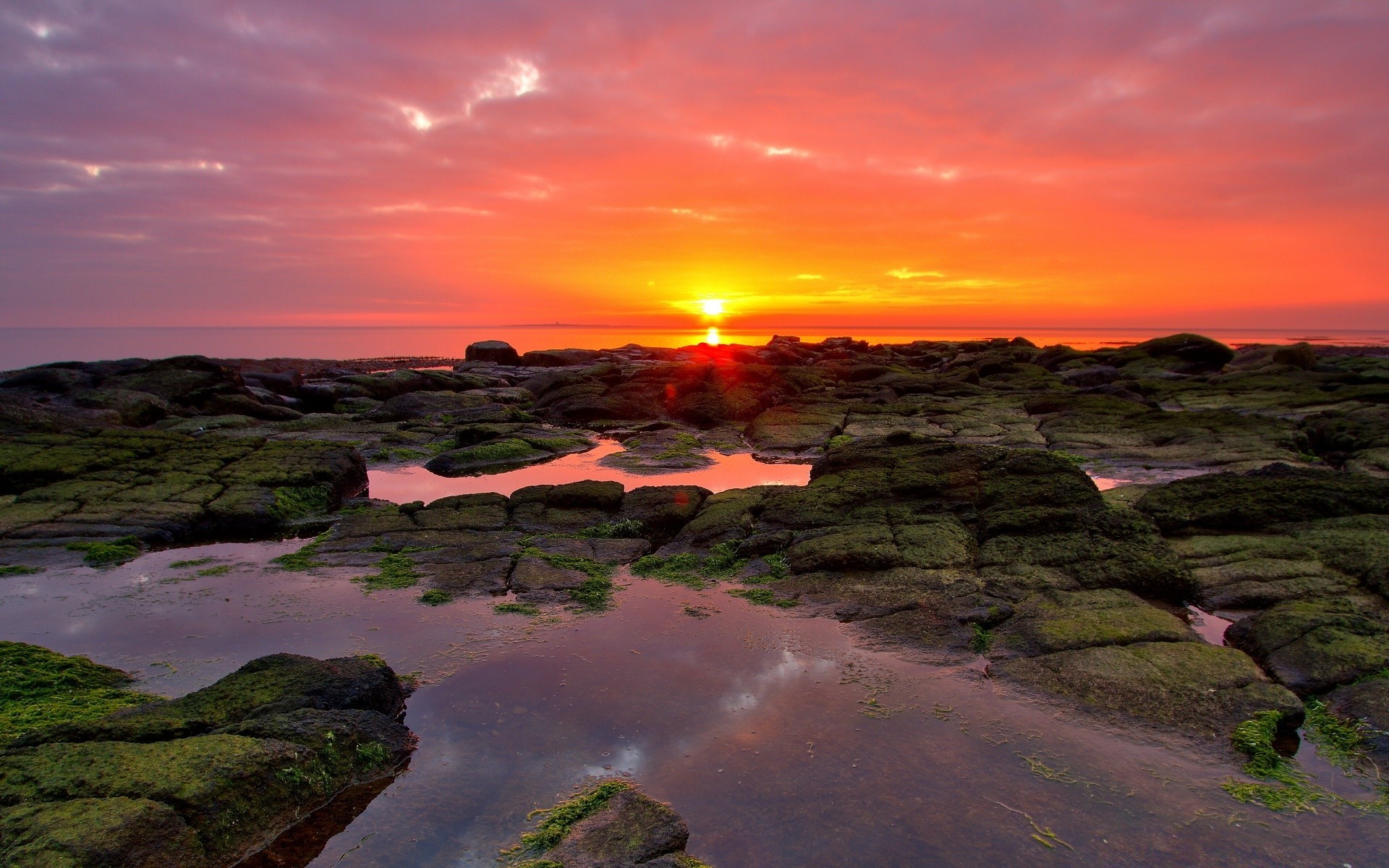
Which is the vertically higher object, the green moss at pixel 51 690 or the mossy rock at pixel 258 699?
the mossy rock at pixel 258 699

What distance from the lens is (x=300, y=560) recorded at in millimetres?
8234

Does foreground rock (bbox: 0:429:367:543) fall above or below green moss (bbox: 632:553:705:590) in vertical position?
above

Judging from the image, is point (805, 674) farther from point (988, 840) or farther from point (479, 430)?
point (479, 430)

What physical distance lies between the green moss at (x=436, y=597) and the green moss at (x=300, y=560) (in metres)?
1.84

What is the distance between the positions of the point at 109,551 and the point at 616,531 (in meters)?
5.69

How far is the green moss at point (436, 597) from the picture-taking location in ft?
22.8

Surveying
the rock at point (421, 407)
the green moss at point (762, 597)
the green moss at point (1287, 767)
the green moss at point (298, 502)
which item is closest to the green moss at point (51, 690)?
the green moss at point (298, 502)

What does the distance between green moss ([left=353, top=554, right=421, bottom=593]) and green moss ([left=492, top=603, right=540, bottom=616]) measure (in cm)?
120

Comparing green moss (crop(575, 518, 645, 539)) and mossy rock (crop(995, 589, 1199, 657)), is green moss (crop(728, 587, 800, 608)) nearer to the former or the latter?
mossy rock (crop(995, 589, 1199, 657))

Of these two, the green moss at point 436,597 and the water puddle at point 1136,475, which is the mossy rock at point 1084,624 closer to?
the green moss at point 436,597

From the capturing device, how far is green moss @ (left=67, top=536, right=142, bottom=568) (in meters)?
8.02

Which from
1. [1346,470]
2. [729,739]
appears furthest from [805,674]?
[1346,470]

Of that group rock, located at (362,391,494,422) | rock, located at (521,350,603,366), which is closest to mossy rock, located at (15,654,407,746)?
rock, located at (362,391,494,422)

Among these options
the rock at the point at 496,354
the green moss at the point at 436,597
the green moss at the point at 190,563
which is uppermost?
the rock at the point at 496,354
